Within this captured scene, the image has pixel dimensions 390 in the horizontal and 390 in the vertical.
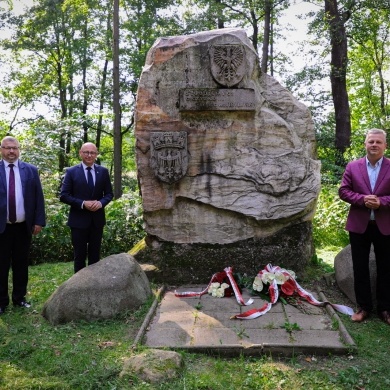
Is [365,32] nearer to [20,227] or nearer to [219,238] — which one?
[219,238]

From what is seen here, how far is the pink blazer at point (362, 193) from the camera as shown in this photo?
13.9 feet

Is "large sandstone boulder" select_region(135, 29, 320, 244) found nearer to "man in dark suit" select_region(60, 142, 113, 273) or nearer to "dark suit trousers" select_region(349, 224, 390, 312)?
"man in dark suit" select_region(60, 142, 113, 273)

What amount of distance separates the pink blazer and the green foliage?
3.77 metres

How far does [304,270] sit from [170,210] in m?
1.95

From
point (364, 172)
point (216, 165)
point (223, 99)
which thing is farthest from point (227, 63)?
point (364, 172)

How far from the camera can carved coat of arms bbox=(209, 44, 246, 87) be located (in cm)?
532

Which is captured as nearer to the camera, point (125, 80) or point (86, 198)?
point (86, 198)

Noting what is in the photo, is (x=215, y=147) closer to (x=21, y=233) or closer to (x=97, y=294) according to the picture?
(x=97, y=294)

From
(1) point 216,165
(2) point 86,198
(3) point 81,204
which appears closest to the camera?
(3) point 81,204

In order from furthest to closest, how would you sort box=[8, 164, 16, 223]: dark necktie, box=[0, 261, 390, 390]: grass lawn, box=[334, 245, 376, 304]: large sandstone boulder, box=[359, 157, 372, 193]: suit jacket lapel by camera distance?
box=[334, 245, 376, 304]: large sandstone boulder → box=[8, 164, 16, 223]: dark necktie → box=[359, 157, 372, 193]: suit jacket lapel → box=[0, 261, 390, 390]: grass lawn

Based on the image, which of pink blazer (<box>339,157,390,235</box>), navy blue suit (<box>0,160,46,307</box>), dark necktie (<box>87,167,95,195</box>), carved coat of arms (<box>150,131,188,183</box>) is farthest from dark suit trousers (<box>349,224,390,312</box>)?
navy blue suit (<box>0,160,46,307</box>)

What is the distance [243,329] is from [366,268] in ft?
4.90

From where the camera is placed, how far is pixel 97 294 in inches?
175

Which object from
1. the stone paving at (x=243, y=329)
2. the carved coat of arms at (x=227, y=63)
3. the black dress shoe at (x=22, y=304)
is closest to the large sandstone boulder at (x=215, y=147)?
the carved coat of arms at (x=227, y=63)
